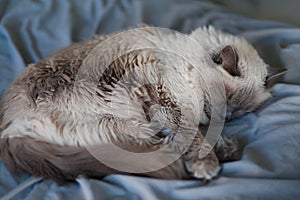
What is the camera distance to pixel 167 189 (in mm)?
1137

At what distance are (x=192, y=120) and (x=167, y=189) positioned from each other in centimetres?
27

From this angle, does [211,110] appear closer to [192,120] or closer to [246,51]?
[192,120]

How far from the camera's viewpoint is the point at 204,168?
3.90 ft

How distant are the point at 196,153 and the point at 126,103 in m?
0.24

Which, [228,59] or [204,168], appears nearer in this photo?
[204,168]

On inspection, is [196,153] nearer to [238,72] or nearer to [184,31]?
[238,72]

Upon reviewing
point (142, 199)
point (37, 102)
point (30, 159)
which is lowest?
point (142, 199)

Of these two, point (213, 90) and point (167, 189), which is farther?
point (213, 90)

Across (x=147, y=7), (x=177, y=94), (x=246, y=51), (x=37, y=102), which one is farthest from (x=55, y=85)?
(x=147, y=7)

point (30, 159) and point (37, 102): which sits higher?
point (37, 102)

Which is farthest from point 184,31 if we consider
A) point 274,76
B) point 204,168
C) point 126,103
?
point 204,168

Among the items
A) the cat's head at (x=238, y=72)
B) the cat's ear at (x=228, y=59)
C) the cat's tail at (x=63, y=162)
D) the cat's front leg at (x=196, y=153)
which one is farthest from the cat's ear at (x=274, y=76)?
the cat's tail at (x=63, y=162)

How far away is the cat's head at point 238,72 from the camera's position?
137 centimetres

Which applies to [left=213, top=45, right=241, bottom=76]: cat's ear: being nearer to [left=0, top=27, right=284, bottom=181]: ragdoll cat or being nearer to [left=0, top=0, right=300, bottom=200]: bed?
[left=0, top=27, right=284, bottom=181]: ragdoll cat
